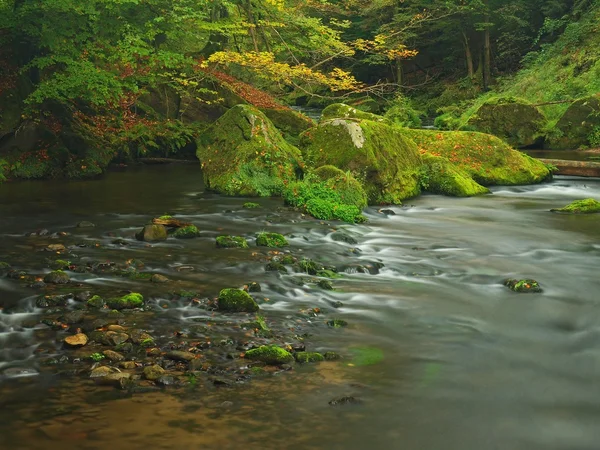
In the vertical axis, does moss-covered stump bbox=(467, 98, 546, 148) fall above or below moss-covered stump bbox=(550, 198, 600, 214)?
above

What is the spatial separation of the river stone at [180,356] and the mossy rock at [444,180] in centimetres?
1100

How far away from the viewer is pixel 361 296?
7352 mm

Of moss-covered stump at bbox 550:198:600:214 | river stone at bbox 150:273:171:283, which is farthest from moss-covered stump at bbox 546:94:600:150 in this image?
river stone at bbox 150:273:171:283

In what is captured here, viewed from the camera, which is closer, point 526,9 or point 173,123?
point 173,123

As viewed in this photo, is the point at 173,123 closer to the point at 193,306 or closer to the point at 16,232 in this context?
the point at 16,232

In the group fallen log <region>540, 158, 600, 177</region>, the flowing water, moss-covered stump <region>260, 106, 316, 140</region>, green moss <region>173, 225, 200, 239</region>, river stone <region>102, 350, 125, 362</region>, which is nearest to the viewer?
the flowing water

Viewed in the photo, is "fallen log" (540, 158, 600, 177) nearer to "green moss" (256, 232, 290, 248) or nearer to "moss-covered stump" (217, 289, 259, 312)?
"green moss" (256, 232, 290, 248)

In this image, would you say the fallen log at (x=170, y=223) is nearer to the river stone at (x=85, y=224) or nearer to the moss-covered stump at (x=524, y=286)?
the river stone at (x=85, y=224)

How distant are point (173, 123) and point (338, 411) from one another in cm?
1609

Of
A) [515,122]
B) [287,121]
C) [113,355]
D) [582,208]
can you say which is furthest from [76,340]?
[515,122]

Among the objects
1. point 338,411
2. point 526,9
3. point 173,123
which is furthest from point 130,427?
point 526,9

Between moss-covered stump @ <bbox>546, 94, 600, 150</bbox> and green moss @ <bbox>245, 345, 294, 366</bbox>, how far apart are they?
19.9 meters

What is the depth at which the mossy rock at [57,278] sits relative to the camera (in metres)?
7.18

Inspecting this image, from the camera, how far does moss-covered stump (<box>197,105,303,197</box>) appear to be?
47.2 feet
